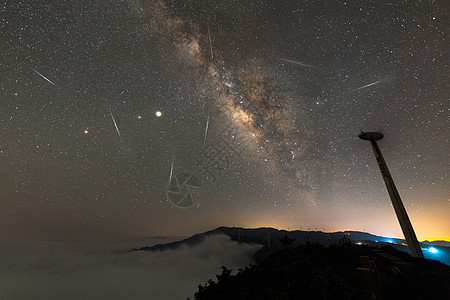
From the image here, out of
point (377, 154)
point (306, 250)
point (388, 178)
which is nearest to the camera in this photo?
point (306, 250)

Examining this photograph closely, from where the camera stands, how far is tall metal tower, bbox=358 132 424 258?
31.4 meters

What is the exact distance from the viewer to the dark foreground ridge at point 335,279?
12.9m

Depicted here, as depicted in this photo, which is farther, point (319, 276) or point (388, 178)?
point (388, 178)

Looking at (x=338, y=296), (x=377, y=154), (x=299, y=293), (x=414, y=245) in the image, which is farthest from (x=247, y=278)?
(x=377, y=154)

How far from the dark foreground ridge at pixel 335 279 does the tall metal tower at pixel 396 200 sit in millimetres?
11757

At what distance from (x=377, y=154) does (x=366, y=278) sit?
34.8 metres

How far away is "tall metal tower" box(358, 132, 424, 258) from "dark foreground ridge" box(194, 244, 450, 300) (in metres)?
11.8

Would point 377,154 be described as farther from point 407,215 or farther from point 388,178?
point 407,215

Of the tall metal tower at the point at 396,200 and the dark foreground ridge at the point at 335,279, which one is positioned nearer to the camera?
the dark foreground ridge at the point at 335,279

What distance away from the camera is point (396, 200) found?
34562 millimetres

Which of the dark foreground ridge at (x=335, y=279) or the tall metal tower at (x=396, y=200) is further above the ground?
the tall metal tower at (x=396, y=200)

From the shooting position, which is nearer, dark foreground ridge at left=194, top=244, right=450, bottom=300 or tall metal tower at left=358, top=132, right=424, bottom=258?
dark foreground ridge at left=194, top=244, right=450, bottom=300

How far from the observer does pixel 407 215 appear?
33.5m

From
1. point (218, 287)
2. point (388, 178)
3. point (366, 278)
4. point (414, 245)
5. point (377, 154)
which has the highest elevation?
point (377, 154)
